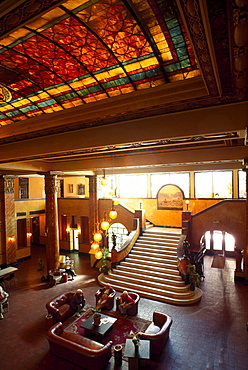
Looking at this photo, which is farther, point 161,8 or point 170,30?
point 170,30

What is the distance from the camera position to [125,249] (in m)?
13.2

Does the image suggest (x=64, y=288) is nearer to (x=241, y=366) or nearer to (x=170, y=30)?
(x=241, y=366)

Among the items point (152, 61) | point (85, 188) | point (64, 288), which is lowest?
point (64, 288)

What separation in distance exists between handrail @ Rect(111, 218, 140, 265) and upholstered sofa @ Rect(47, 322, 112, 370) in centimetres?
570

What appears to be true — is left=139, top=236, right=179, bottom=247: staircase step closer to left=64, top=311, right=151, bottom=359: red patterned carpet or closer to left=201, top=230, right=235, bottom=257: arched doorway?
left=201, top=230, right=235, bottom=257: arched doorway

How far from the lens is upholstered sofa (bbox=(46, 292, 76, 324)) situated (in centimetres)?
836

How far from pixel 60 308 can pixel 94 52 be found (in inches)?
361

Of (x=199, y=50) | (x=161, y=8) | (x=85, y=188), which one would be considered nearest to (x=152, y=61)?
(x=161, y=8)

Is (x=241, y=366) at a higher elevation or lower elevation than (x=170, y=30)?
lower

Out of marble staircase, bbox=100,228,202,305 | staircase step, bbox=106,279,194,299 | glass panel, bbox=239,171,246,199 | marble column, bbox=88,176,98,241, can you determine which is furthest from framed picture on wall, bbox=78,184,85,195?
glass panel, bbox=239,171,246,199

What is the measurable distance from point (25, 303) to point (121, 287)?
4.56 metres

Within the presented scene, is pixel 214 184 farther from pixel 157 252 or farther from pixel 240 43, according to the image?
pixel 240 43

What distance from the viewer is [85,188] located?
24.8 meters

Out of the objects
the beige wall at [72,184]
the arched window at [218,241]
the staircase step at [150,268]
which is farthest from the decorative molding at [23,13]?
the beige wall at [72,184]
